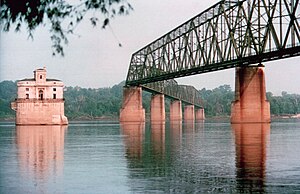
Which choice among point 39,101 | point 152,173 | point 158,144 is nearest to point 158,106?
point 39,101

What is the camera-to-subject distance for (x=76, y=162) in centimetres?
3222

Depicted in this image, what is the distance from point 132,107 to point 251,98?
69.4 meters

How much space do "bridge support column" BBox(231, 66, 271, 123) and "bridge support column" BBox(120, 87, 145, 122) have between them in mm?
61879

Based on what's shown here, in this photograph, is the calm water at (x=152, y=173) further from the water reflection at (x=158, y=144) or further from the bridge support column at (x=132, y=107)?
the bridge support column at (x=132, y=107)

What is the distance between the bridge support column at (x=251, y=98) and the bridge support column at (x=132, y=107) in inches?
2436

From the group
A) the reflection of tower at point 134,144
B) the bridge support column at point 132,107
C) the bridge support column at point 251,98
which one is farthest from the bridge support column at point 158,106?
the reflection of tower at point 134,144

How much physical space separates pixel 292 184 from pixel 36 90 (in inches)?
4582

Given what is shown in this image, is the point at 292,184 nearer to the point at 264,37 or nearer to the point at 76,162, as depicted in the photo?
the point at 76,162

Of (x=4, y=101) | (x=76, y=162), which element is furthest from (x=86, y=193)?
(x=4, y=101)

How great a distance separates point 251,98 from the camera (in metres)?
101

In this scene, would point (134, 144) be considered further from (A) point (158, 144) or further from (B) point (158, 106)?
(B) point (158, 106)

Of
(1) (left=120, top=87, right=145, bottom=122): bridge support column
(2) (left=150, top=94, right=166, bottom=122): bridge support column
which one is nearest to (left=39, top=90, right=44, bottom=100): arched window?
(1) (left=120, top=87, right=145, bottom=122): bridge support column

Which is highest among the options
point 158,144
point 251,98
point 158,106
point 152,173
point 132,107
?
point 158,106

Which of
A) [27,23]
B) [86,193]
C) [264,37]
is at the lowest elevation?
[86,193]
